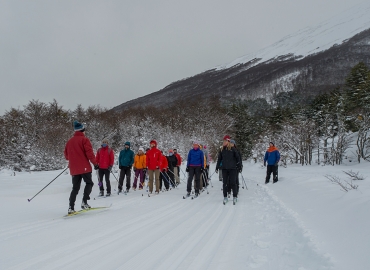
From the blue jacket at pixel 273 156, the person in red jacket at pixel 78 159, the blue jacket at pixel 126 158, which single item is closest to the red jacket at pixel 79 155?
the person in red jacket at pixel 78 159

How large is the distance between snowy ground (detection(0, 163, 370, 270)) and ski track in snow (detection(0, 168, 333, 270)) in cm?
1

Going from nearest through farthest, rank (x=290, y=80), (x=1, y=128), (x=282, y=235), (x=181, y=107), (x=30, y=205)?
(x=282, y=235) < (x=30, y=205) < (x=1, y=128) < (x=181, y=107) < (x=290, y=80)

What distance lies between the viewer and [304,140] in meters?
30.5

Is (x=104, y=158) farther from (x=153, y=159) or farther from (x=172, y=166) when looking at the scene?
(x=172, y=166)

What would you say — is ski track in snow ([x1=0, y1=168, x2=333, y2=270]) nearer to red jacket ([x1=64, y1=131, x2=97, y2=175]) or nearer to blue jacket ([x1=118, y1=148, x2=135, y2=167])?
red jacket ([x1=64, y1=131, x2=97, y2=175])

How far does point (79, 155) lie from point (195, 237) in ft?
10.9

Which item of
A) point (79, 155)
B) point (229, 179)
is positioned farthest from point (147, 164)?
point (79, 155)

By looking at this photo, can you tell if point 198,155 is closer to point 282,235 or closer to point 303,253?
point 282,235

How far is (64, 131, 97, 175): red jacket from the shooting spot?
6.27 metres

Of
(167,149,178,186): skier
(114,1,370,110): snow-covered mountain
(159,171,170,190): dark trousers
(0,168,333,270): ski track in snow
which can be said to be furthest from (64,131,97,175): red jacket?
(114,1,370,110): snow-covered mountain

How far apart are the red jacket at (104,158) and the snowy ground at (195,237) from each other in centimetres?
→ 306

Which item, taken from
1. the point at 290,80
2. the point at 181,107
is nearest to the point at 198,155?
the point at 181,107

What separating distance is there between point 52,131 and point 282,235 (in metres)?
34.5

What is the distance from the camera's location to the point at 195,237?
443 cm
